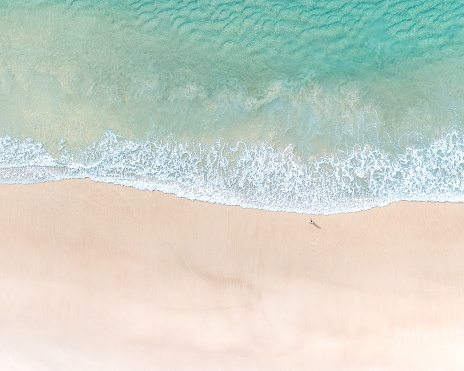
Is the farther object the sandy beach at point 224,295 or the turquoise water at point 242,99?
the turquoise water at point 242,99

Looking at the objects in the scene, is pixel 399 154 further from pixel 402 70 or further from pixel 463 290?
pixel 463 290

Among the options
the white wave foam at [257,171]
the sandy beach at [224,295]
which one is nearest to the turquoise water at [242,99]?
the white wave foam at [257,171]

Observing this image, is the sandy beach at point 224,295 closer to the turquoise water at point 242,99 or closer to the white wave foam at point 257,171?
the white wave foam at point 257,171

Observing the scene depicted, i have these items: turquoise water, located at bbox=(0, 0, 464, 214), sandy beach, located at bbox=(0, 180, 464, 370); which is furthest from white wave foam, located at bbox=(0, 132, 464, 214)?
sandy beach, located at bbox=(0, 180, 464, 370)

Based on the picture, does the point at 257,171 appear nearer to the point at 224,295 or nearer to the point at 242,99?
the point at 242,99

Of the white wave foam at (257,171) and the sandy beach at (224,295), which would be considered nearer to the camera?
the sandy beach at (224,295)

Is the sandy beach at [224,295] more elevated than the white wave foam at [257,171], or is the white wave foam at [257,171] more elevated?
the white wave foam at [257,171]

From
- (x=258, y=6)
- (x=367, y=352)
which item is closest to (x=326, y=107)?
(x=258, y=6)
